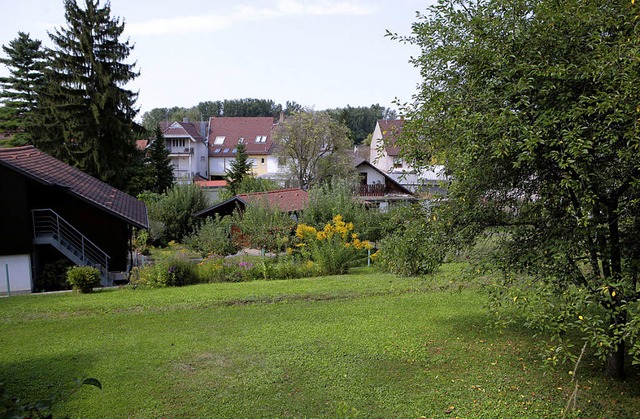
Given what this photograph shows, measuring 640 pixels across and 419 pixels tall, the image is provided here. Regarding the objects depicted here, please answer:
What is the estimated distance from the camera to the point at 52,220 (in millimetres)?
17359

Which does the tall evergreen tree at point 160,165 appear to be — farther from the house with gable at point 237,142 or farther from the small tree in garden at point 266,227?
the small tree in garden at point 266,227

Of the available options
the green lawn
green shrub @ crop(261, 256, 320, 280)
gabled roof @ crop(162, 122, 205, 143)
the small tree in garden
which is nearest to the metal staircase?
the green lawn

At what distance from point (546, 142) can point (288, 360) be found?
16.8 ft

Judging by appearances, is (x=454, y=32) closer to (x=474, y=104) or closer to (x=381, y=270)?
(x=474, y=104)

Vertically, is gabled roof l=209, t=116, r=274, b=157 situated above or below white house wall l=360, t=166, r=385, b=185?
above

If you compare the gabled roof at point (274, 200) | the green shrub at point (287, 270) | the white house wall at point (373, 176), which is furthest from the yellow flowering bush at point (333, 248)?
the white house wall at point (373, 176)

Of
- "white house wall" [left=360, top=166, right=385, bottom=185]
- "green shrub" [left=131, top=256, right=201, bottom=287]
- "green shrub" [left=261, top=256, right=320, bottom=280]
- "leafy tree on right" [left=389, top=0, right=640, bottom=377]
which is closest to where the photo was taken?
"leafy tree on right" [left=389, top=0, right=640, bottom=377]

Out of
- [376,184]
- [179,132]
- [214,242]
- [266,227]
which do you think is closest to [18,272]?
[214,242]

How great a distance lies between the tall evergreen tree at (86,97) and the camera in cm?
3228

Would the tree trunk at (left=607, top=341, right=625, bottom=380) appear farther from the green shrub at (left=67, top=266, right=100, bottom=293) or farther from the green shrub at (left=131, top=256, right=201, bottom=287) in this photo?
the green shrub at (left=67, top=266, right=100, bottom=293)

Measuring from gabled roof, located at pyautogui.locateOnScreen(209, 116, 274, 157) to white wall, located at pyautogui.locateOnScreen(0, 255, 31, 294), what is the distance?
44.8 m

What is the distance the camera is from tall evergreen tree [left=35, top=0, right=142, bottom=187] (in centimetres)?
3228

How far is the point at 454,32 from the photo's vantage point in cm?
657

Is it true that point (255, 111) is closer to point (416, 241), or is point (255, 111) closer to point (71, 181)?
point (71, 181)
